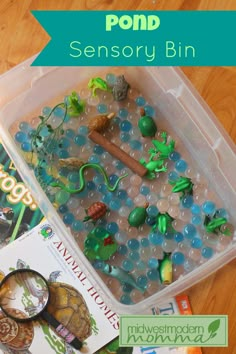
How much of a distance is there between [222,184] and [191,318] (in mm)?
172

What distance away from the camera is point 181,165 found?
0.77 meters

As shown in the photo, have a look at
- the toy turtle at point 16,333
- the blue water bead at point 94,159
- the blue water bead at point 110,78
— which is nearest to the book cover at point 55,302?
the toy turtle at point 16,333

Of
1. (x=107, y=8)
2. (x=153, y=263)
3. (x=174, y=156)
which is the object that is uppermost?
(x=107, y=8)

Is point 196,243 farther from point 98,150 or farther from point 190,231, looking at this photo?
point 98,150

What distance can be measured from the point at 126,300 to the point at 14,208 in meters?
0.19

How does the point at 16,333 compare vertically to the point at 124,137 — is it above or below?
below

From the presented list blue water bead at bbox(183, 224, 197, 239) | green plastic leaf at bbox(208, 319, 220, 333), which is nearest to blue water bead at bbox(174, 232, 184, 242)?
blue water bead at bbox(183, 224, 197, 239)

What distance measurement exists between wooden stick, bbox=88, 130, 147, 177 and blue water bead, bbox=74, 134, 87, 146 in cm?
1

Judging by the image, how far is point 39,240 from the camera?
77 centimetres

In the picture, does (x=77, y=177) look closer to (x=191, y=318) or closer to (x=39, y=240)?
(x=39, y=240)

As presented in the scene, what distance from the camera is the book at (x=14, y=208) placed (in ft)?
2.53

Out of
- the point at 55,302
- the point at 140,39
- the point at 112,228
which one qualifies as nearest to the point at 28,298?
the point at 55,302

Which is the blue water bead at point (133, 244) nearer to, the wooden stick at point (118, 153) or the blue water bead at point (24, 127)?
the wooden stick at point (118, 153)

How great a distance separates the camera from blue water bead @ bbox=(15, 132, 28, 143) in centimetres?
79
